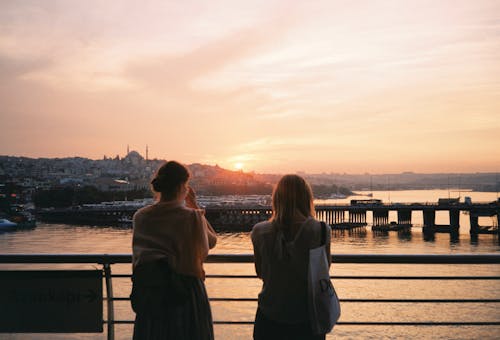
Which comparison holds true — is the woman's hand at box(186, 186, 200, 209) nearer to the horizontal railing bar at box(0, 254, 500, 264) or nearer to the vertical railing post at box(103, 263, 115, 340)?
the horizontal railing bar at box(0, 254, 500, 264)

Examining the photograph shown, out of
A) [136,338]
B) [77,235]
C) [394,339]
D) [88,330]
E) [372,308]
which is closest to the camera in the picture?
[136,338]

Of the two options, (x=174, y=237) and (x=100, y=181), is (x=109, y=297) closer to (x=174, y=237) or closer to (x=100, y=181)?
(x=174, y=237)

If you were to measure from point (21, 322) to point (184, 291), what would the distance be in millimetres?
1165

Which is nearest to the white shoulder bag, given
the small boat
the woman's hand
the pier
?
the woman's hand

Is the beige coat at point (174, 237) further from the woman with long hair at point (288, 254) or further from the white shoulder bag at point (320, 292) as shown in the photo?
the white shoulder bag at point (320, 292)

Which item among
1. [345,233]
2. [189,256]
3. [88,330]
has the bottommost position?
[345,233]

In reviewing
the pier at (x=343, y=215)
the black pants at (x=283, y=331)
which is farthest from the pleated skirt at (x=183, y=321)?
the pier at (x=343, y=215)

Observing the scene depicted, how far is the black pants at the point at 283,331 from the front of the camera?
190 centimetres

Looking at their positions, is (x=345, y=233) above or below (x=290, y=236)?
below

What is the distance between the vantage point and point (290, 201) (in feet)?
6.14

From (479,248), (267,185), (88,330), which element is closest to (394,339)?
(88,330)

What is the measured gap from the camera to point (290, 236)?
187 centimetres

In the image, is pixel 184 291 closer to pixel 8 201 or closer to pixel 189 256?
pixel 189 256

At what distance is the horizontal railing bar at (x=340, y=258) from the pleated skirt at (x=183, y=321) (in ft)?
1.20
